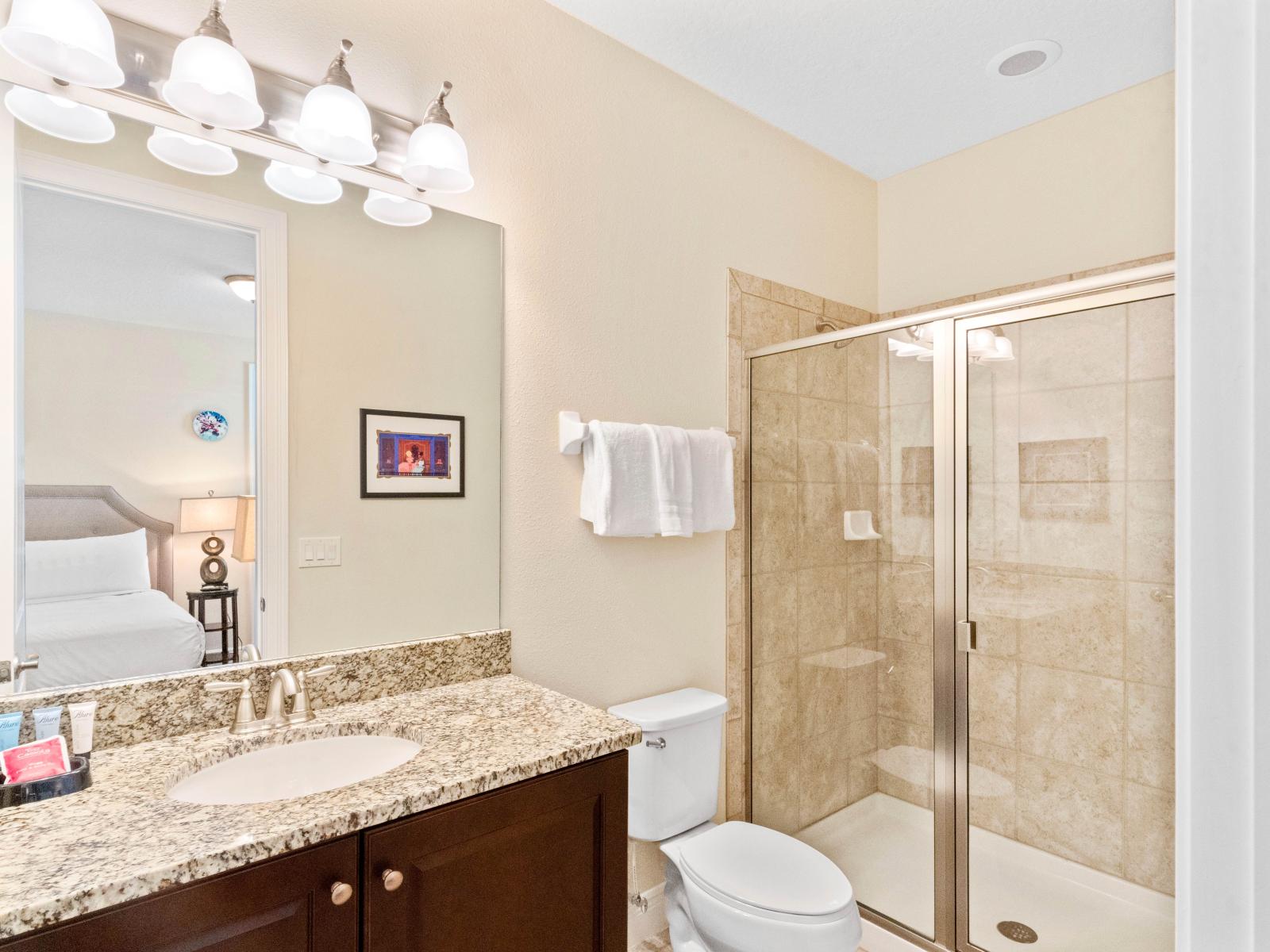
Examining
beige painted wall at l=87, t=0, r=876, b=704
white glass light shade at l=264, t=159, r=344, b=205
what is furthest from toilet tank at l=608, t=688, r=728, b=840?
white glass light shade at l=264, t=159, r=344, b=205

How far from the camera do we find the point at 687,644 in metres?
2.16

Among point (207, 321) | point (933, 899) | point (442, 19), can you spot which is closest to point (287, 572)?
point (207, 321)

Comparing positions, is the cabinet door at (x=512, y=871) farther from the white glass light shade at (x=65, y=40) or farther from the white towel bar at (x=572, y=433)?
the white glass light shade at (x=65, y=40)

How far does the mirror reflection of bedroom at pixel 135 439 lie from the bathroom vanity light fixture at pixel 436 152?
0.39 metres

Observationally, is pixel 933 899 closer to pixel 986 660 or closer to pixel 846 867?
pixel 846 867

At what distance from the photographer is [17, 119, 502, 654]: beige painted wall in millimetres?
1464

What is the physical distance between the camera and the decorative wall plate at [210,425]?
1336 mm

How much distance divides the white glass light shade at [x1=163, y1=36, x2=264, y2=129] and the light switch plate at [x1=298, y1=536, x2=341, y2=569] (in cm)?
83

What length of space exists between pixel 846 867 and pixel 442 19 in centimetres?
258

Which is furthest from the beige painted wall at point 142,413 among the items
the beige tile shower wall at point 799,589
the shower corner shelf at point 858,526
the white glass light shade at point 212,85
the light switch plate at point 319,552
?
the shower corner shelf at point 858,526

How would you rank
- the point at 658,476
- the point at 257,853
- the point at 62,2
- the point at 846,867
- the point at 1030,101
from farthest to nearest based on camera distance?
1. the point at 1030,101
2. the point at 846,867
3. the point at 658,476
4. the point at 62,2
5. the point at 257,853

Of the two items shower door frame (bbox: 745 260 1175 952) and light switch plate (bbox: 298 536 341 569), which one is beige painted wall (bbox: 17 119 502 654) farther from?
shower door frame (bbox: 745 260 1175 952)

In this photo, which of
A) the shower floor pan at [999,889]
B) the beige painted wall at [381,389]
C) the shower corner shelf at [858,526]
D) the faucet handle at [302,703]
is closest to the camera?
the faucet handle at [302,703]

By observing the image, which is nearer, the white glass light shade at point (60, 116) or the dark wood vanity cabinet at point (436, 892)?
the dark wood vanity cabinet at point (436, 892)
